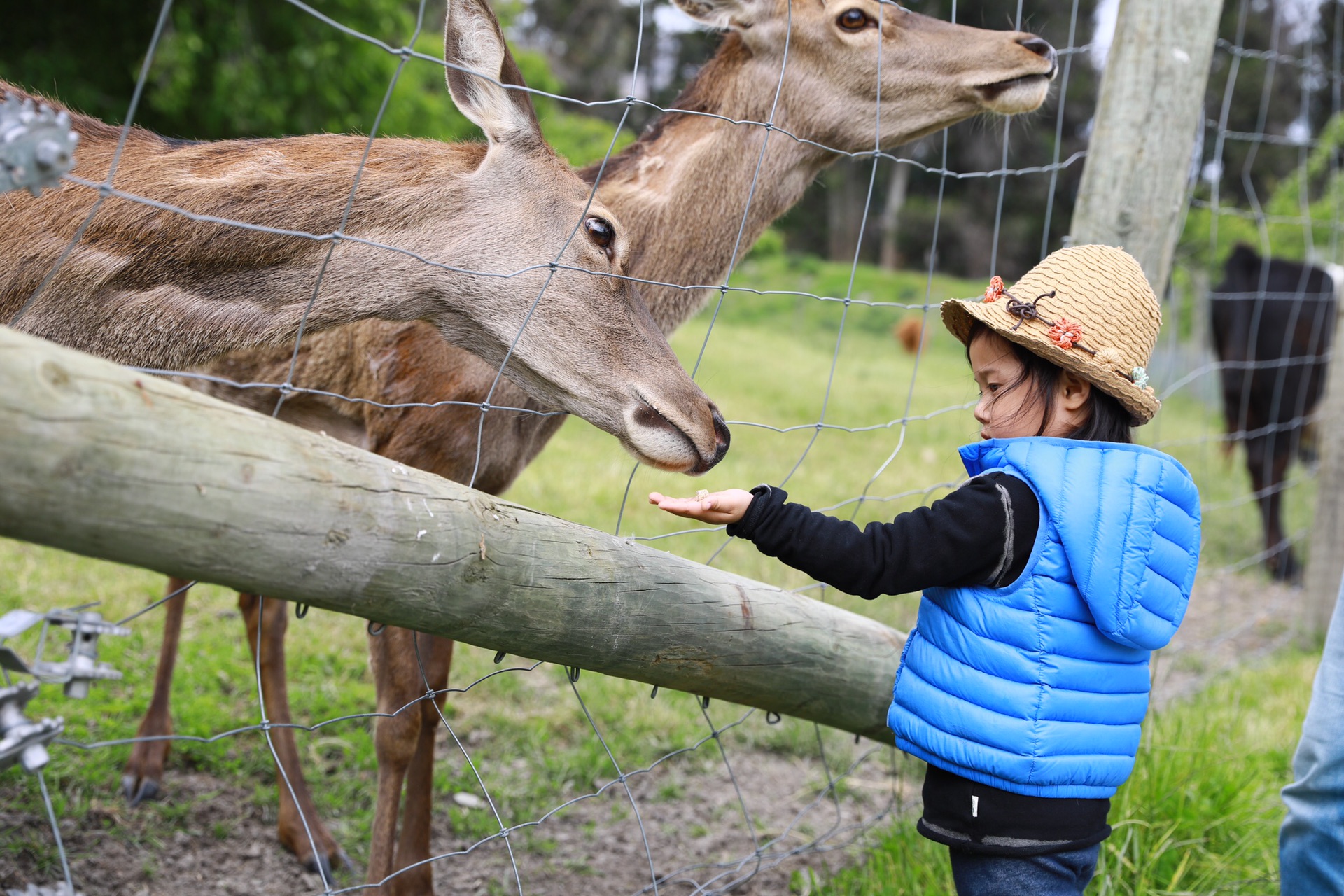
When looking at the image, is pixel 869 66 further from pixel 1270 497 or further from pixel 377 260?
pixel 1270 497

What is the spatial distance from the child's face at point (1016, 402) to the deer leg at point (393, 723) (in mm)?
1599

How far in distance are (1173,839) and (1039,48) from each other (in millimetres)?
2350

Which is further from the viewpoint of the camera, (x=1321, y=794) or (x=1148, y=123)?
(x=1148, y=123)

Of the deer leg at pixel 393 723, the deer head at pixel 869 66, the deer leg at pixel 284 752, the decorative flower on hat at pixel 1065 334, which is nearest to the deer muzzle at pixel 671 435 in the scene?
the decorative flower on hat at pixel 1065 334

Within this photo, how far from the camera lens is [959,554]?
1.90 m

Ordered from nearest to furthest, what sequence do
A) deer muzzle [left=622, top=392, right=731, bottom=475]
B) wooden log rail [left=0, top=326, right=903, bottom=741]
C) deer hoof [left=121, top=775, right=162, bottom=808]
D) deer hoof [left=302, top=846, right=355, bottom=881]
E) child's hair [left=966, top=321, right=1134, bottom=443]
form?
wooden log rail [left=0, top=326, right=903, bottom=741]
child's hair [left=966, top=321, right=1134, bottom=443]
deer muzzle [left=622, top=392, right=731, bottom=475]
deer hoof [left=302, top=846, right=355, bottom=881]
deer hoof [left=121, top=775, right=162, bottom=808]

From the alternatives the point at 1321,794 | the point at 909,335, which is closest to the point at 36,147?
the point at 1321,794

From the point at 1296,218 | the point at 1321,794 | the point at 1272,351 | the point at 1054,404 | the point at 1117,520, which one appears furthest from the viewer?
the point at 1272,351

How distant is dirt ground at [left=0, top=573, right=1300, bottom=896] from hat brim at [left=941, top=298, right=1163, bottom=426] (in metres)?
1.43

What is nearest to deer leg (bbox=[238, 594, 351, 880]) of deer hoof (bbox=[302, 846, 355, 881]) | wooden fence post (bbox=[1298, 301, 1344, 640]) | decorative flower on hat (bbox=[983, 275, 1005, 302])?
deer hoof (bbox=[302, 846, 355, 881])

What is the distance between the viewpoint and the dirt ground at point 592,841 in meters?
3.02

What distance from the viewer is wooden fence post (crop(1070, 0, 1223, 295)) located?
299 centimetres

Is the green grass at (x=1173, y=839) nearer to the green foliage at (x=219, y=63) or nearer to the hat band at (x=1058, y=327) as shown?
the hat band at (x=1058, y=327)

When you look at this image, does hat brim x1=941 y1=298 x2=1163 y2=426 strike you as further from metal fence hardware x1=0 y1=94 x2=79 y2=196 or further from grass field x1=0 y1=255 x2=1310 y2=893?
metal fence hardware x1=0 y1=94 x2=79 y2=196
